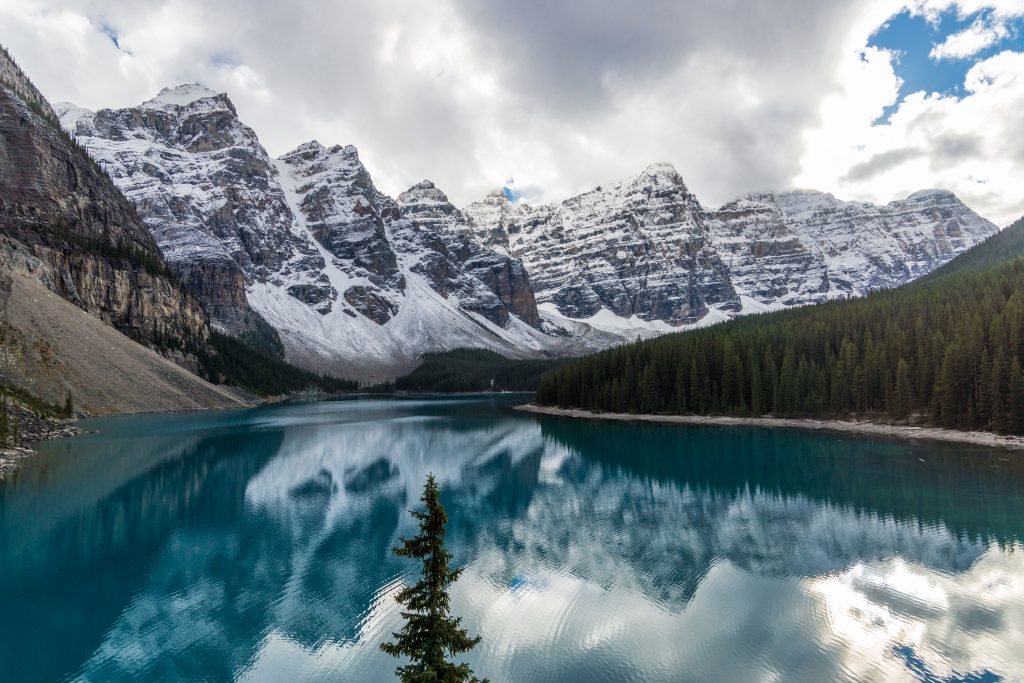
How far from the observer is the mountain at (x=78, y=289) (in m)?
66.2

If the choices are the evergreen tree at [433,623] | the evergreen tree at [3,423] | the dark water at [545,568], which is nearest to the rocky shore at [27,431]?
the evergreen tree at [3,423]

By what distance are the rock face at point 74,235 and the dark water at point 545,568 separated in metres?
65.4

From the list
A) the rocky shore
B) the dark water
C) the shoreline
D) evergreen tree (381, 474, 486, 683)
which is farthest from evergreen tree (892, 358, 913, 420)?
the rocky shore

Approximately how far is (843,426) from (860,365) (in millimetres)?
7415

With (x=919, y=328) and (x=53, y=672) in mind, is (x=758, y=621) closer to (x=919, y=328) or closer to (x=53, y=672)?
(x=53, y=672)

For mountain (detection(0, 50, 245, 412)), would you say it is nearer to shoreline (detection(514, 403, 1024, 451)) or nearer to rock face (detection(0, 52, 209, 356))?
rock face (detection(0, 52, 209, 356))

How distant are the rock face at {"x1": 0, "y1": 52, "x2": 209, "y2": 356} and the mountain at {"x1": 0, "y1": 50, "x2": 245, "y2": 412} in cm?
22

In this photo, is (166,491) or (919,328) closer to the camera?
(166,491)

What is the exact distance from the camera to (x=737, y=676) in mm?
13289

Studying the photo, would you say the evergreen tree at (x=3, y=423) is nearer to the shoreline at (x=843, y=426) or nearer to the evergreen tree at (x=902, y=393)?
the shoreline at (x=843, y=426)

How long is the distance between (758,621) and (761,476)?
970 inches

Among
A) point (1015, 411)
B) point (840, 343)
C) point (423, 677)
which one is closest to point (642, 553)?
point (423, 677)

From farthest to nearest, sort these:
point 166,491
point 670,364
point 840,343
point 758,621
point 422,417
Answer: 1. point 422,417
2. point 670,364
3. point 840,343
4. point 166,491
5. point 758,621

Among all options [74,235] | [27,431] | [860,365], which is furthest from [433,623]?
Answer: [74,235]
